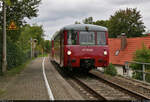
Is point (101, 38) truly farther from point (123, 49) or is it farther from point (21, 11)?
point (123, 49)

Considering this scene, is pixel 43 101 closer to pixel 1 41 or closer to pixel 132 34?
pixel 1 41

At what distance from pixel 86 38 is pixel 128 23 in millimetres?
36598

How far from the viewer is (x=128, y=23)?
48938 millimetres

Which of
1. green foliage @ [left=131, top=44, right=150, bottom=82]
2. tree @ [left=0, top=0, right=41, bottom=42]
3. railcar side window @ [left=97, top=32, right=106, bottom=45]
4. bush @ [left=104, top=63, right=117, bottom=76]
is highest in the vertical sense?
tree @ [left=0, top=0, right=41, bottom=42]

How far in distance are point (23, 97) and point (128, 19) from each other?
143 feet

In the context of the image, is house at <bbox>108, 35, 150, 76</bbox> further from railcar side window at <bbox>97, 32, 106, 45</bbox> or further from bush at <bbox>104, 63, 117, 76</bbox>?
railcar side window at <bbox>97, 32, 106, 45</bbox>

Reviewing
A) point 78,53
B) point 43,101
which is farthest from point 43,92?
point 78,53

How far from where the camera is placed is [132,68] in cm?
1368

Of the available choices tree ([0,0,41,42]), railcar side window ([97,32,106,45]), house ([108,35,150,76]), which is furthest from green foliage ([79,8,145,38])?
railcar side window ([97,32,106,45])

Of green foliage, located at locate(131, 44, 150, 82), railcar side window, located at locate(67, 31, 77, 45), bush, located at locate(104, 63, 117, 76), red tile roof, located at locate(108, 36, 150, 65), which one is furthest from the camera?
red tile roof, located at locate(108, 36, 150, 65)

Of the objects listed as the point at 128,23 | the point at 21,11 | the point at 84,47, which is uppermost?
the point at 128,23

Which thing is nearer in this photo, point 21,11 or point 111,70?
point 111,70

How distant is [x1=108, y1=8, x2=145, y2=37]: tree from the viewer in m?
48.0

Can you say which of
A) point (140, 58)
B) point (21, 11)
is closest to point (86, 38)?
point (140, 58)
